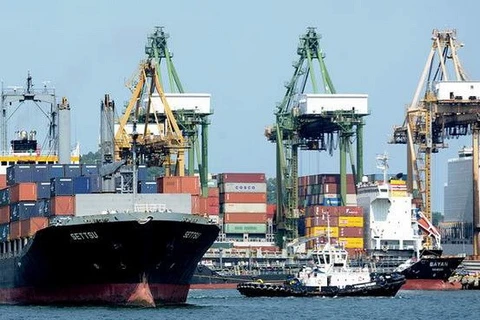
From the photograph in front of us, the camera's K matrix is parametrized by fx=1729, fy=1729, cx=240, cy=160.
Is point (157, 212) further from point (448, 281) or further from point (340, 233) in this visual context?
point (340, 233)

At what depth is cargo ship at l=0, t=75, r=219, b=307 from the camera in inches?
3078

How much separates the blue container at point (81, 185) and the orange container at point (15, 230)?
4888 mm

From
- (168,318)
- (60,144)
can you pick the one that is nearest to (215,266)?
(60,144)

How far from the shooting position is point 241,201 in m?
138

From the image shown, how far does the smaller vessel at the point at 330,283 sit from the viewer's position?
95.2 meters

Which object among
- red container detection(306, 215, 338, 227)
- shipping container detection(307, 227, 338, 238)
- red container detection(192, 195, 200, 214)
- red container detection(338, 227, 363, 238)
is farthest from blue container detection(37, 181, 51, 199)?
red container detection(338, 227, 363, 238)

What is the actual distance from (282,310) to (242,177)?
2298 inches

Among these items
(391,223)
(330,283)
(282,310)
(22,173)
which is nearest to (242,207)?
(391,223)

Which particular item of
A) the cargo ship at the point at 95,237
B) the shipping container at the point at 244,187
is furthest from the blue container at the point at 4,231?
the shipping container at the point at 244,187

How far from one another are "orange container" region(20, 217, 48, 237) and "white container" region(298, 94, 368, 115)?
178ft

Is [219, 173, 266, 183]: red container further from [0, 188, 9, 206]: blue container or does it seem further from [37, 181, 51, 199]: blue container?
[37, 181, 51, 199]: blue container

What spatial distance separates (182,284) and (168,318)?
441 inches

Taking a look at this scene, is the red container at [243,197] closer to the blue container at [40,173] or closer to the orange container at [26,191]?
the blue container at [40,173]

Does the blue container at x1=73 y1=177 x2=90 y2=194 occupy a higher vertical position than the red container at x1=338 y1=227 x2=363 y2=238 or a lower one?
higher
